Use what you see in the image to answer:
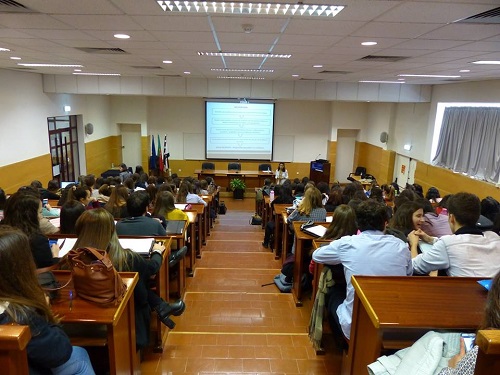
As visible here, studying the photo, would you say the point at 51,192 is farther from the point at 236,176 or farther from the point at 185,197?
the point at 236,176

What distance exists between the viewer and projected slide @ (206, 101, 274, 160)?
12.9 metres

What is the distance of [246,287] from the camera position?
4.57 metres

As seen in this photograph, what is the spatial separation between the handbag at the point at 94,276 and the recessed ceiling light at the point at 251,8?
5.88ft

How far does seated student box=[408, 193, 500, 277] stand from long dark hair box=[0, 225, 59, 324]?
221 cm

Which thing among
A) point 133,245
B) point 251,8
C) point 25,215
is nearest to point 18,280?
point 133,245

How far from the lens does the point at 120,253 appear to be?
2.39 metres

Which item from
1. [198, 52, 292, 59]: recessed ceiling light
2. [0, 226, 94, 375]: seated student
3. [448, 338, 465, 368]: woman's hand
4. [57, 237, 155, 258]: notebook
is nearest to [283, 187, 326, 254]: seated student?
[198, 52, 292, 59]: recessed ceiling light

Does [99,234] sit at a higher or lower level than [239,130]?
lower

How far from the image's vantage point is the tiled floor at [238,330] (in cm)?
293

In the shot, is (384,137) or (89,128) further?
(384,137)

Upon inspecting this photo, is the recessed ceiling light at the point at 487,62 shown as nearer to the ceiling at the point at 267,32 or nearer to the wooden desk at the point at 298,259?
the ceiling at the point at 267,32

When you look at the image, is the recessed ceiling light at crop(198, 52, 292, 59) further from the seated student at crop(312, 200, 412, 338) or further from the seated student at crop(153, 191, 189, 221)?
the seated student at crop(312, 200, 412, 338)

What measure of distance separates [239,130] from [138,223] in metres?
9.99

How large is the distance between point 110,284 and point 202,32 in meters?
2.59
